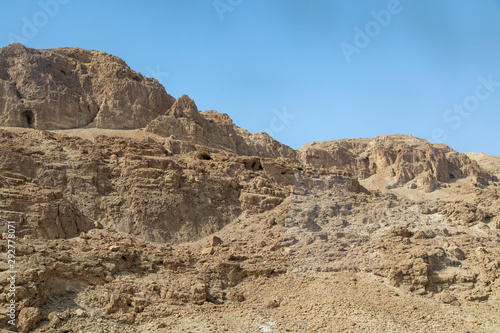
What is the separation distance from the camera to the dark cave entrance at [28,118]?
1315 inches

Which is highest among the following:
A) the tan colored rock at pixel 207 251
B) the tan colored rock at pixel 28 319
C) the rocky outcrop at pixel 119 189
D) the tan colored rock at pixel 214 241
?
the rocky outcrop at pixel 119 189

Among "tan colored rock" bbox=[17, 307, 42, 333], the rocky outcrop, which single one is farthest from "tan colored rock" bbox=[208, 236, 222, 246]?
"tan colored rock" bbox=[17, 307, 42, 333]

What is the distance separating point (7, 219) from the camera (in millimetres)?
19016

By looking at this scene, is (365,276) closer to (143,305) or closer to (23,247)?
(143,305)

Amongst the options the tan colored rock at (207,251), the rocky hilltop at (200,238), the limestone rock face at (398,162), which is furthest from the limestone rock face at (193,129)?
the tan colored rock at (207,251)

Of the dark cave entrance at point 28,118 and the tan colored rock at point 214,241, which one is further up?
the dark cave entrance at point 28,118

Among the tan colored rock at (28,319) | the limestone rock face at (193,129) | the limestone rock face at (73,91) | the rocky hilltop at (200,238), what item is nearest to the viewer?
the tan colored rock at (28,319)

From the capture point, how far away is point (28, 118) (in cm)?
3388

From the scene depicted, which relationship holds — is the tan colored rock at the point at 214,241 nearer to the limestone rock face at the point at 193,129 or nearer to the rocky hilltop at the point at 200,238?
the rocky hilltop at the point at 200,238

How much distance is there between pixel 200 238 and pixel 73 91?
1879cm

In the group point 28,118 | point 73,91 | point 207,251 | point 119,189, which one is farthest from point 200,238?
point 73,91

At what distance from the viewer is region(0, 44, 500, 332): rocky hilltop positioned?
1627cm

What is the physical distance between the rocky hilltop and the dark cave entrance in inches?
6.4

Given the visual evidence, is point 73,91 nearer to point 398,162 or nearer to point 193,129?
point 193,129
